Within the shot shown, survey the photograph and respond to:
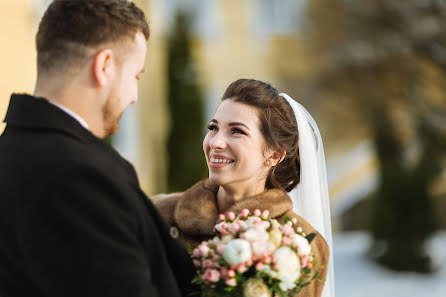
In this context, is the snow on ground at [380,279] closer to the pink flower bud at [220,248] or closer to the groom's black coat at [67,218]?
the pink flower bud at [220,248]

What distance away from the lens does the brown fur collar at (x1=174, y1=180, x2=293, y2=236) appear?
109 inches

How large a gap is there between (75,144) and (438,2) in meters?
10.4

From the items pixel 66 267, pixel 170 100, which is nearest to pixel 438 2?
pixel 170 100

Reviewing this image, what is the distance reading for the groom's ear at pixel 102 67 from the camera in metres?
1.68

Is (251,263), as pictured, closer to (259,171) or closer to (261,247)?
(261,247)

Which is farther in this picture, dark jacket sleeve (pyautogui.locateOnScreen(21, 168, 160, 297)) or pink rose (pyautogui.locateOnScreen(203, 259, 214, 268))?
pink rose (pyautogui.locateOnScreen(203, 259, 214, 268))

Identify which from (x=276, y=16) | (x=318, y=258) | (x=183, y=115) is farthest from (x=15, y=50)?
(x=318, y=258)

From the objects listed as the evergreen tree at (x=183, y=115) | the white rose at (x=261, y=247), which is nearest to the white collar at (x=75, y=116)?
the white rose at (x=261, y=247)

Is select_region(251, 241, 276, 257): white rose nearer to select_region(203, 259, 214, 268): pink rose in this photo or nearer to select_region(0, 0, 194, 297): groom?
select_region(203, 259, 214, 268): pink rose

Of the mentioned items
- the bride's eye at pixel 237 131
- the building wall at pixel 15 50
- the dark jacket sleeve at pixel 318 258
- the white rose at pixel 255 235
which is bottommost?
the dark jacket sleeve at pixel 318 258

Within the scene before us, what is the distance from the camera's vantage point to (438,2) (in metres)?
10.4

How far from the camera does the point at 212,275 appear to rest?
2.02m

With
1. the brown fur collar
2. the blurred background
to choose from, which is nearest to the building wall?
the blurred background

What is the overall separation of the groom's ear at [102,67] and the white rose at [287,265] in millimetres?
970
